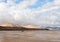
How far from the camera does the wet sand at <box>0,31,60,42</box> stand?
1831 millimetres

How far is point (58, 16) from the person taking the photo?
1849 millimetres

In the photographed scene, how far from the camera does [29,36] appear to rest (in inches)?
72.5

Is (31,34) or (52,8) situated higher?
(52,8)

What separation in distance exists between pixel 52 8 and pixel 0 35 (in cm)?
52

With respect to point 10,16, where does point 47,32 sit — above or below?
below

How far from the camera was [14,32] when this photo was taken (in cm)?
185

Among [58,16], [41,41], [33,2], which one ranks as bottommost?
[41,41]

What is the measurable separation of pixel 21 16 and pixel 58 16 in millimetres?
330

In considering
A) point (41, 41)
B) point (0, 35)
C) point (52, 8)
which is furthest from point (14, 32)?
point (52, 8)

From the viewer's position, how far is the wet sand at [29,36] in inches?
72.1

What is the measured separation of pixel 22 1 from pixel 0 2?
199 millimetres

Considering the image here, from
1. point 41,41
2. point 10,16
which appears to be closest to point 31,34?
point 41,41

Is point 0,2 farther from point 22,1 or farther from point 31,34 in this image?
point 31,34

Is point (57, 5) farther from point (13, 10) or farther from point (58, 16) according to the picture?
point (13, 10)
